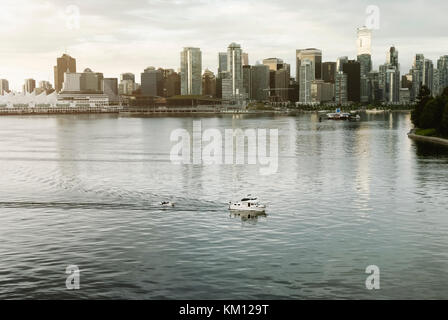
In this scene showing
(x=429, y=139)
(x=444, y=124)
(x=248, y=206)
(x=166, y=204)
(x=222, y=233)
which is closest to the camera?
(x=222, y=233)

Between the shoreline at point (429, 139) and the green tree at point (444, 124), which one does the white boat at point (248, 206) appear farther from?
the shoreline at point (429, 139)

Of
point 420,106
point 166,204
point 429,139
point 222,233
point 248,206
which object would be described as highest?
point 420,106

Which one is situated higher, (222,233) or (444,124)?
(444,124)

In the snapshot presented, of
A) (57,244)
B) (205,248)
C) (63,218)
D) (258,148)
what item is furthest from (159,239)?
(258,148)

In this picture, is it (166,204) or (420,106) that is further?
(420,106)

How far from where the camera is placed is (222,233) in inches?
2023

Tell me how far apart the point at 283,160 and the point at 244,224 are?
5831cm

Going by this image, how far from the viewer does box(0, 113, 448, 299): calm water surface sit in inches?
1511

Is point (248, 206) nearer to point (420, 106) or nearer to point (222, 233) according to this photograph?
point (222, 233)

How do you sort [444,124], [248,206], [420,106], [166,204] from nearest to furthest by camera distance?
[248,206], [166,204], [444,124], [420,106]

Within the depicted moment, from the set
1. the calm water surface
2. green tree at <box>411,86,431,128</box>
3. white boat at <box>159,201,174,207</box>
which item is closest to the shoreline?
green tree at <box>411,86,431,128</box>

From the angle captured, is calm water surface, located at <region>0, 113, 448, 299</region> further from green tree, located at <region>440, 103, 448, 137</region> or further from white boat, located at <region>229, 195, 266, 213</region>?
green tree, located at <region>440, 103, 448, 137</region>

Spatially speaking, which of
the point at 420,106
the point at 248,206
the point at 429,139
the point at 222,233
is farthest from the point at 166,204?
the point at 420,106

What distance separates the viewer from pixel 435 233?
51062 mm
